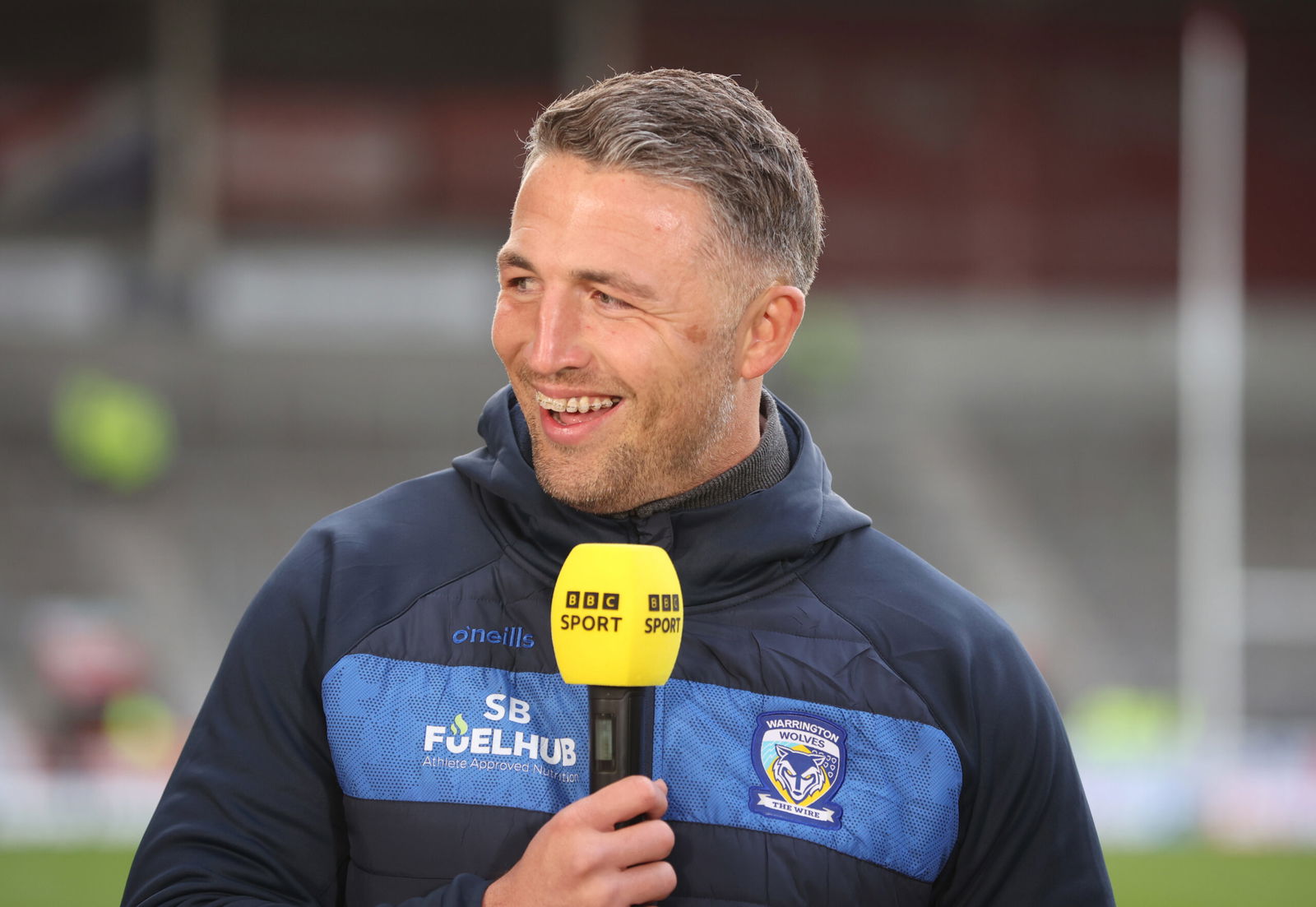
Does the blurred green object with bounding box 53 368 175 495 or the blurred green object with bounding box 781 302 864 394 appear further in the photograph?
the blurred green object with bounding box 781 302 864 394

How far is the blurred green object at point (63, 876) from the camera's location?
5730 millimetres

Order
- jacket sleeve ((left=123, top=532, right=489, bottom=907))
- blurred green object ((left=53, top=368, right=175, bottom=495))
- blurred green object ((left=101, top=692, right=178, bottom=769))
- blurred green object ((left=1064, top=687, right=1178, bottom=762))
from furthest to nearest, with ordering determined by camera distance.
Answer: blurred green object ((left=53, top=368, right=175, bottom=495)) → blurred green object ((left=1064, top=687, right=1178, bottom=762)) → blurred green object ((left=101, top=692, right=178, bottom=769)) → jacket sleeve ((left=123, top=532, right=489, bottom=907))

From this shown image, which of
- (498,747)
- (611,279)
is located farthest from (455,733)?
(611,279)

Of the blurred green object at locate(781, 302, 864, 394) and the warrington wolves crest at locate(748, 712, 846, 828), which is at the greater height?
the blurred green object at locate(781, 302, 864, 394)

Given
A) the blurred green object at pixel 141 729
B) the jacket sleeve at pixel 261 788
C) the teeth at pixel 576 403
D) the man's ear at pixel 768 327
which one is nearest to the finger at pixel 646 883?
the jacket sleeve at pixel 261 788

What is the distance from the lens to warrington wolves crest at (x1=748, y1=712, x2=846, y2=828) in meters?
1.36

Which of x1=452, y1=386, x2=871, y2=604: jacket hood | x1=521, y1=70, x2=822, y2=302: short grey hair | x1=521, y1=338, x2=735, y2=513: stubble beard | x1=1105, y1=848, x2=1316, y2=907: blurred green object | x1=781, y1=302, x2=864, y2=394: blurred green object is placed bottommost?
x1=1105, y1=848, x2=1316, y2=907: blurred green object

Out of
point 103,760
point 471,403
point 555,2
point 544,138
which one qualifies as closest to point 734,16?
point 555,2

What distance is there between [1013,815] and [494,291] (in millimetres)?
11602

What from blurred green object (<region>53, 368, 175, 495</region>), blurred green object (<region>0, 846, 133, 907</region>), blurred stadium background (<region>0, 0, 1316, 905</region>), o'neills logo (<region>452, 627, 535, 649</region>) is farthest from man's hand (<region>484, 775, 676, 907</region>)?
blurred green object (<region>53, 368, 175, 495</region>)

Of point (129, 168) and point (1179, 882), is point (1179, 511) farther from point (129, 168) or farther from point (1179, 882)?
point (129, 168)

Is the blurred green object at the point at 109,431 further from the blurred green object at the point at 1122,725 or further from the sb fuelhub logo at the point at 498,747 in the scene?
the sb fuelhub logo at the point at 498,747

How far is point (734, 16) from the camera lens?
45.9ft

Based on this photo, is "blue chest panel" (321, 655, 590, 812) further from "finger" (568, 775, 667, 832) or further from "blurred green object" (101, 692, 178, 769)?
"blurred green object" (101, 692, 178, 769)
